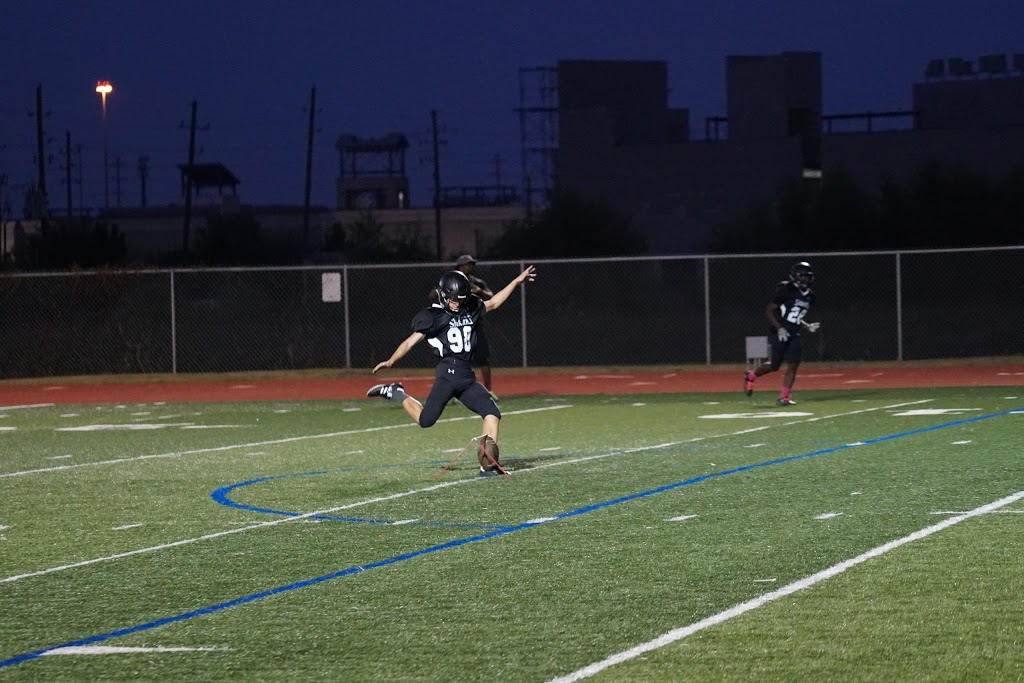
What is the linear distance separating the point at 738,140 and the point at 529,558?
2467 inches

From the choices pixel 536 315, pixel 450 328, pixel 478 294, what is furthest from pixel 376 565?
pixel 536 315

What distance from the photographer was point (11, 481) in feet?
47.5

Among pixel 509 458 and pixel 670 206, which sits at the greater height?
pixel 670 206

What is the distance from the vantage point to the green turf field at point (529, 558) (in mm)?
7023

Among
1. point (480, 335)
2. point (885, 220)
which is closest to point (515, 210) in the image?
point (885, 220)

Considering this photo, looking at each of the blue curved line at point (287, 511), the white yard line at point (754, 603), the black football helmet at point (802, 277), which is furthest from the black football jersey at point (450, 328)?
the black football helmet at point (802, 277)

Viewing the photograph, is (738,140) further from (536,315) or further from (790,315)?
(790,315)

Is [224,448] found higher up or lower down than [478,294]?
lower down

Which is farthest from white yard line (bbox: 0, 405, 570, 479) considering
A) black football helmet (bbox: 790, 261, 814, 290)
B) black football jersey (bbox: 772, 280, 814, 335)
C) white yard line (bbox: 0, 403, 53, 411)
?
white yard line (bbox: 0, 403, 53, 411)

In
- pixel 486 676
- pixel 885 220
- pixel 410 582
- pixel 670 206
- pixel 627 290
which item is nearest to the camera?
pixel 486 676

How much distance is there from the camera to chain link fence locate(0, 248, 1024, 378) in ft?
112

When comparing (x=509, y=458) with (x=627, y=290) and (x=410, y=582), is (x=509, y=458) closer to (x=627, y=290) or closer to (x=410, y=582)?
(x=410, y=582)

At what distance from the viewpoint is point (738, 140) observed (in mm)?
70625

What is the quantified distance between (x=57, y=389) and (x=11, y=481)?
16.2m
